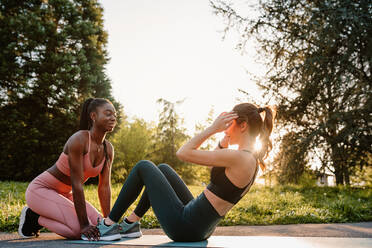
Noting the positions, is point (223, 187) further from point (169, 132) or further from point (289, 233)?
point (169, 132)

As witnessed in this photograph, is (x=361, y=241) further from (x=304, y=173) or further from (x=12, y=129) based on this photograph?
(x=12, y=129)

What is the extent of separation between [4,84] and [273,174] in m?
12.2

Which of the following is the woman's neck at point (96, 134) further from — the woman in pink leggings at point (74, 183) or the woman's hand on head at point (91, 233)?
the woman's hand on head at point (91, 233)

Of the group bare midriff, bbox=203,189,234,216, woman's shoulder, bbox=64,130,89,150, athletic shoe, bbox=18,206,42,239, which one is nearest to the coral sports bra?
woman's shoulder, bbox=64,130,89,150

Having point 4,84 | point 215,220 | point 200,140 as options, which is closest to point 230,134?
point 200,140

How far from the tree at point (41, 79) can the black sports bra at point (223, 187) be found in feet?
38.8

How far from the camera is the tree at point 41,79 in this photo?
44.0ft

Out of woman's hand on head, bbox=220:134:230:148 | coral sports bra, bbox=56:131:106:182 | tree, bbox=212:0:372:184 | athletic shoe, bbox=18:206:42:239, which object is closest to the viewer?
woman's hand on head, bbox=220:134:230:148

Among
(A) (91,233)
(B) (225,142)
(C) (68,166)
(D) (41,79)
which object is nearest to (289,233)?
(B) (225,142)

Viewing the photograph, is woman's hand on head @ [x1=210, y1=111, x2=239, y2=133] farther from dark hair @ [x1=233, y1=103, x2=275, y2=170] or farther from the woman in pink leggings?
the woman in pink leggings

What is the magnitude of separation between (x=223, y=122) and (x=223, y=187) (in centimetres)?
55

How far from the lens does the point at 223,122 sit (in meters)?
2.63

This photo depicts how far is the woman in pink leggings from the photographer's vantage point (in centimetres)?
336

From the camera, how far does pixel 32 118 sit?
46.3 feet
